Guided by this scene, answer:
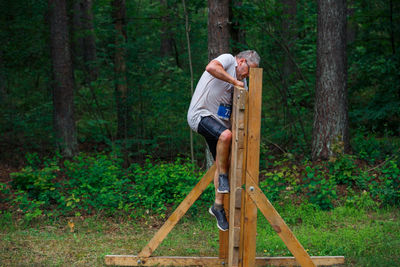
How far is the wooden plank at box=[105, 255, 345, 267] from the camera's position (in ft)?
15.9

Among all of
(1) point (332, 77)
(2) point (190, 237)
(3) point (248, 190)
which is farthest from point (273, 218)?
(1) point (332, 77)

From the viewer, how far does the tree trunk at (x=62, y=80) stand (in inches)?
397

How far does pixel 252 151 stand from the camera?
4.01m

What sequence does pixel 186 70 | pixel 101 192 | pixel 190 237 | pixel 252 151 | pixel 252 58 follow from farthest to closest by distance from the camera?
pixel 186 70 < pixel 101 192 < pixel 190 237 < pixel 252 58 < pixel 252 151

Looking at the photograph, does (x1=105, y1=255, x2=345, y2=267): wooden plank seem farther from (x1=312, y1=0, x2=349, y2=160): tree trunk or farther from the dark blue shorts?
(x1=312, y1=0, x2=349, y2=160): tree trunk

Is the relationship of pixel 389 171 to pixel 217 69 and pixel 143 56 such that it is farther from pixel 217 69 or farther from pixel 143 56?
pixel 143 56

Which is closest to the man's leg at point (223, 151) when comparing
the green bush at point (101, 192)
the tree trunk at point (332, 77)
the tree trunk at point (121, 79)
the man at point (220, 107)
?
the man at point (220, 107)

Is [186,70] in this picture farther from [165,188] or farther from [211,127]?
[211,127]

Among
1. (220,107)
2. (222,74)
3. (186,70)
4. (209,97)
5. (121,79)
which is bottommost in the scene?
(121,79)

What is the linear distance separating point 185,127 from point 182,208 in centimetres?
566

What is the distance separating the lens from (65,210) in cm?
688

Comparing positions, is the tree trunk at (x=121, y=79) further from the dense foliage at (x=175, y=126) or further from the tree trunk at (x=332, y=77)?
the tree trunk at (x=332, y=77)

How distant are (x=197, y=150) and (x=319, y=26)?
3.98 meters

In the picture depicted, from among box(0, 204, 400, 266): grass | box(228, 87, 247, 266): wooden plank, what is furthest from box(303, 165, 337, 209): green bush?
box(228, 87, 247, 266): wooden plank
